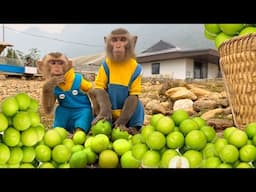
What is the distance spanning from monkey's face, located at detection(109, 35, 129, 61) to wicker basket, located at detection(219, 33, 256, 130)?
46 cm

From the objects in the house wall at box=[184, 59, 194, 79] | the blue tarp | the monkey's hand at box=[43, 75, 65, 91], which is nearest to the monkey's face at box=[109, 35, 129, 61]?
the monkey's hand at box=[43, 75, 65, 91]

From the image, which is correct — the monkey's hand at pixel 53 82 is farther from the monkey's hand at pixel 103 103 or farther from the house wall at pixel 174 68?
the house wall at pixel 174 68

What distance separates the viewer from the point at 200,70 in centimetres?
228

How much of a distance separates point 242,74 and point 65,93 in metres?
Answer: 0.88

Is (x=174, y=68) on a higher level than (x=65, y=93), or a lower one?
higher

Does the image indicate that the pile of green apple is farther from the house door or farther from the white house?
the house door

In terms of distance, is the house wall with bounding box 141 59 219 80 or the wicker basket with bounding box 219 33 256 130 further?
the house wall with bounding box 141 59 219 80

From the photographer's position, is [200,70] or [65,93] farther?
[200,70]

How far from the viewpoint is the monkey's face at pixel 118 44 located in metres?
1.66

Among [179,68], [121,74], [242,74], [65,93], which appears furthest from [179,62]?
[242,74]

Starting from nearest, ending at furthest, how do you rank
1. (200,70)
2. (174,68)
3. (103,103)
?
(103,103), (200,70), (174,68)

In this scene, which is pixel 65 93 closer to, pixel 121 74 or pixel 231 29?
pixel 121 74

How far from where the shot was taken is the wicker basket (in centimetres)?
130
